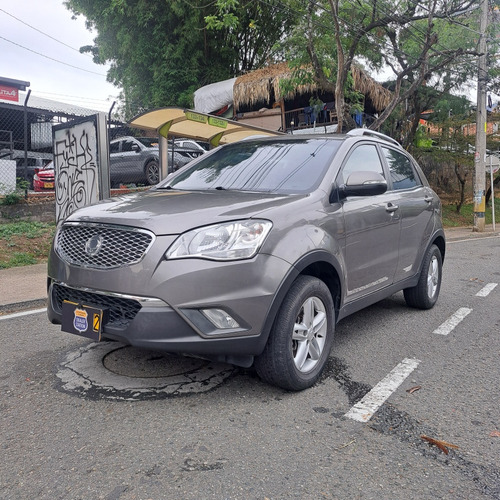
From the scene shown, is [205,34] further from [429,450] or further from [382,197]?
[429,450]

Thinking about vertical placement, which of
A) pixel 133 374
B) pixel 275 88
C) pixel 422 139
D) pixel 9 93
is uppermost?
pixel 9 93

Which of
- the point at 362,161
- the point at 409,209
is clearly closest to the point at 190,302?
the point at 362,161

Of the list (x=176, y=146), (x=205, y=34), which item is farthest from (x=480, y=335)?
(x=205, y=34)

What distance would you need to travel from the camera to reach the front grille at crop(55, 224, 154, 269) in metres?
2.97

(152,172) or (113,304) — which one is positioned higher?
(152,172)

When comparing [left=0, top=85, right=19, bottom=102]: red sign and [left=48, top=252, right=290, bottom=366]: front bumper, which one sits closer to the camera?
[left=48, top=252, right=290, bottom=366]: front bumper

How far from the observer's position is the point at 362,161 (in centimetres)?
441

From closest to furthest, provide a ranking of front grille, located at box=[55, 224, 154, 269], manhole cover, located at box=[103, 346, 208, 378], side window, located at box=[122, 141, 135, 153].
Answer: front grille, located at box=[55, 224, 154, 269] < manhole cover, located at box=[103, 346, 208, 378] < side window, located at box=[122, 141, 135, 153]

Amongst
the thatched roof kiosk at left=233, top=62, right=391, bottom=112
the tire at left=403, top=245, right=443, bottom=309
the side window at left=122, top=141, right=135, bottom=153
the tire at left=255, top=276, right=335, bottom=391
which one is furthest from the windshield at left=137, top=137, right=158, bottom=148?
the tire at left=255, top=276, right=335, bottom=391

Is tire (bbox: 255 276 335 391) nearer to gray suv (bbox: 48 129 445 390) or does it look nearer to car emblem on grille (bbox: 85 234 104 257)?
gray suv (bbox: 48 129 445 390)

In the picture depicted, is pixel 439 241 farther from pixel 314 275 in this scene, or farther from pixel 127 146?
pixel 127 146

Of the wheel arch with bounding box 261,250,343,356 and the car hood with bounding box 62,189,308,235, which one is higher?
the car hood with bounding box 62,189,308,235

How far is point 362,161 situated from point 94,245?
2.41 m

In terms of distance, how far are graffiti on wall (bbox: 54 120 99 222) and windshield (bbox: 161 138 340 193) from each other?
491 centimetres
